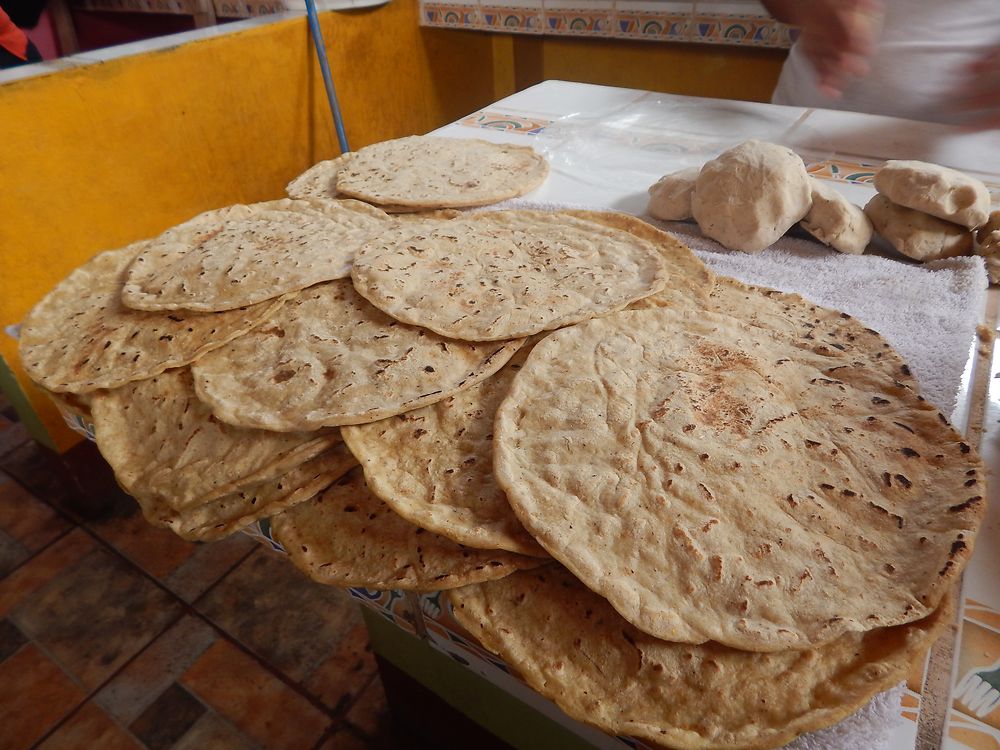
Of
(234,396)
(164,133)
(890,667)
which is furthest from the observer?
(164,133)

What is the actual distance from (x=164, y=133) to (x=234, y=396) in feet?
7.02

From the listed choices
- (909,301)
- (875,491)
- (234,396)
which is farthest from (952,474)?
(234,396)

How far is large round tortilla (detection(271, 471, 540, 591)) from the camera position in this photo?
3.03 feet

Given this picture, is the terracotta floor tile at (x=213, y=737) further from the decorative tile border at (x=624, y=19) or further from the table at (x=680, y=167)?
the decorative tile border at (x=624, y=19)

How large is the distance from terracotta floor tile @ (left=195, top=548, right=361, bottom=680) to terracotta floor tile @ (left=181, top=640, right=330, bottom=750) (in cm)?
6

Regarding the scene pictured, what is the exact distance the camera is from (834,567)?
2.77 ft

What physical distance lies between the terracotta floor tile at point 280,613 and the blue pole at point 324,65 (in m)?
2.38

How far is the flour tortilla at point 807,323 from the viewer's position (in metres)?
1.21

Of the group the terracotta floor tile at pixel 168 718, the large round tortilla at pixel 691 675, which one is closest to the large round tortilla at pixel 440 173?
the large round tortilla at pixel 691 675

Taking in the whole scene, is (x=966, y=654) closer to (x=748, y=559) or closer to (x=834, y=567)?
(x=834, y=567)

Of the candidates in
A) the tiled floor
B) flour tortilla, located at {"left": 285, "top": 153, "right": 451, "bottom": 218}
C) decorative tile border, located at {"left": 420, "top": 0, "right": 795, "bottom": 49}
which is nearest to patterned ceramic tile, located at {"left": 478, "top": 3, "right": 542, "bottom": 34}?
decorative tile border, located at {"left": 420, "top": 0, "right": 795, "bottom": 49}

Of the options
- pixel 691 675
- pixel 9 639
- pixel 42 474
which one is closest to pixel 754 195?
pixel 691 675

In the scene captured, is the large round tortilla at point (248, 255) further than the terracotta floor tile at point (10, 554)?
No

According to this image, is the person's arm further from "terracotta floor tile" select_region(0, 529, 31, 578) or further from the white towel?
"terracotta floor tile" select_region(0, 529, 31, 578)
